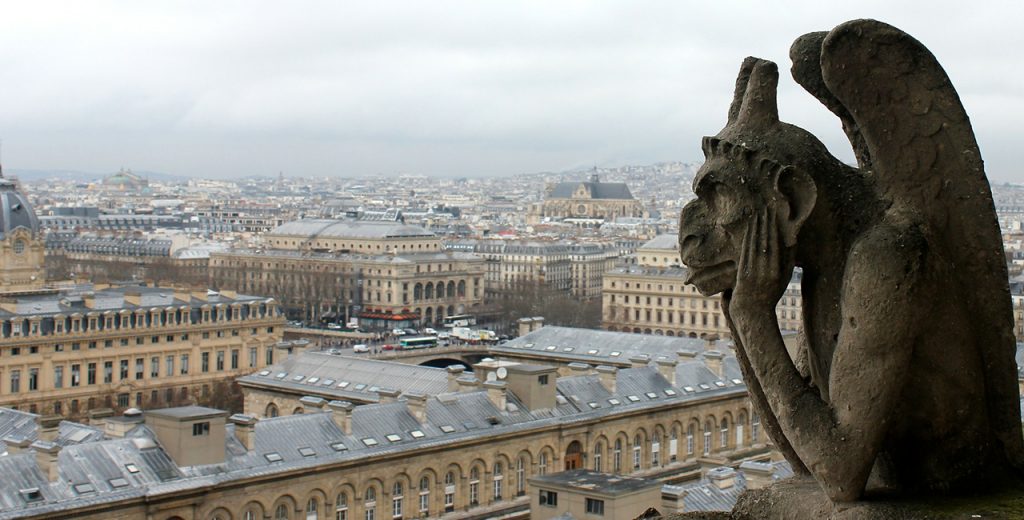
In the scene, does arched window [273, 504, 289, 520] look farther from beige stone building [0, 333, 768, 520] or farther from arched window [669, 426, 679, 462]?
arched window [669, 426, 679, 462]

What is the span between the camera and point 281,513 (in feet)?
126

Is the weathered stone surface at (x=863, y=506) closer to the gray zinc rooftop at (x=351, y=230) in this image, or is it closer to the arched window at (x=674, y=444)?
the arched window at (x=674, y=444)

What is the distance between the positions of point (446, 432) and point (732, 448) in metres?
14.7

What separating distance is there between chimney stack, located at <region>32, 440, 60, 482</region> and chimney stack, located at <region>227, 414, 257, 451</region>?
18.9ft

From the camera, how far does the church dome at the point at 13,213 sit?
10339 cm

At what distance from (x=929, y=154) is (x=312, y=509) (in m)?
34.1

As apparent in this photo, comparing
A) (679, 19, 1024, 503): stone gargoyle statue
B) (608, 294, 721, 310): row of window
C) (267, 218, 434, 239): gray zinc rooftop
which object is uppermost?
(679, 19, 1024, 503): stone gargoyle statue

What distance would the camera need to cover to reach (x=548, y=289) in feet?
473

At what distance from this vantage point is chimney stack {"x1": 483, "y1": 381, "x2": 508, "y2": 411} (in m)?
46.1

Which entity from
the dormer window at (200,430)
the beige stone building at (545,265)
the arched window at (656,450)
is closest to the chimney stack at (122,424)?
the dormer window at (200,430)

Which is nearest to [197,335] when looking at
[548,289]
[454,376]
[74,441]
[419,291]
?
[454,376]

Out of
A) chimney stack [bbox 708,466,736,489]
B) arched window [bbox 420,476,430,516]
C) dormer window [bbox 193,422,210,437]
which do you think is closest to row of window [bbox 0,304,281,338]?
arched window [bbox 420,476,430,516]

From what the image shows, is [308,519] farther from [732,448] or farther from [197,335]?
[197,335]

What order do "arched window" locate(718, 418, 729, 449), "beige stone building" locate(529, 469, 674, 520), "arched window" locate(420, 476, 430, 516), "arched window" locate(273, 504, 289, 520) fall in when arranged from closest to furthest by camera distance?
"beige stone building" locate(529, 469, 674, 520)
"arched window" locate(273, 504, 289, 520)
"arched window" locate(420, 476, 430, 516)
"arched window" locate(718, 418, 729, 449)
